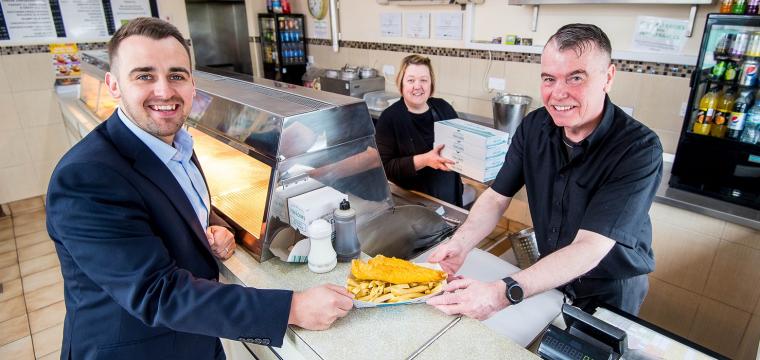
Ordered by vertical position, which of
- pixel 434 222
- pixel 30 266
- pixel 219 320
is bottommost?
pixel 30 266

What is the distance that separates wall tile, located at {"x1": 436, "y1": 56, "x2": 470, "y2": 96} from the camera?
443cm

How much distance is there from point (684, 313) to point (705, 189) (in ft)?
2.58

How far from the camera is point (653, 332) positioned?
1235 mm

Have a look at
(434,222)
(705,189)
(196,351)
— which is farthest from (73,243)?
(705,189)

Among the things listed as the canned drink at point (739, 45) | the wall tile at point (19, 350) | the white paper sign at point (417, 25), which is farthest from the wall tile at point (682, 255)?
the wall tile at point (19, 350)

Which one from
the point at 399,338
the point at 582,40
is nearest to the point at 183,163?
the point at 399,338

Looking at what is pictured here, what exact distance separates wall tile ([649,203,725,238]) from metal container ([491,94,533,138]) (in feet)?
4.09

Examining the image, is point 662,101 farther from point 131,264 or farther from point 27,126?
point 27,126

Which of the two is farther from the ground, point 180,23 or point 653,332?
point 180,23

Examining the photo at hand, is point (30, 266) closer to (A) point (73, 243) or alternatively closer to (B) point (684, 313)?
(A) point (73, 243)

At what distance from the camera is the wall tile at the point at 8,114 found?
4672 mm

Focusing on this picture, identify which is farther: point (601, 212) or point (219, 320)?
point (601, 212)

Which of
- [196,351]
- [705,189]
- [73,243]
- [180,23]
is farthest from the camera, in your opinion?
[180,23]

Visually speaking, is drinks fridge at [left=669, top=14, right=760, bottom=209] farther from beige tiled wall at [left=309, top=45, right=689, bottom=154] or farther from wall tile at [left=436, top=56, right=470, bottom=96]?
wall tile at [left=436, top=56, right=470, bottom=96]
